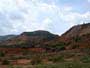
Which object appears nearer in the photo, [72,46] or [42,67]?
[42,67]

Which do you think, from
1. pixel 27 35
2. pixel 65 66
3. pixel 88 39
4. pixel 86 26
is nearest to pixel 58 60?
pixel 65 66

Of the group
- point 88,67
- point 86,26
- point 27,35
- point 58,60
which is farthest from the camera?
point 27,35

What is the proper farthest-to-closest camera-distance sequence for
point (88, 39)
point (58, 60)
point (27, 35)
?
point (27, 35) < point (88, 39) < point (58, 60)

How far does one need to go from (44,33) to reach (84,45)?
62.1m

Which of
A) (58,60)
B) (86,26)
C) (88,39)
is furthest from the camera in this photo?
(86,26)

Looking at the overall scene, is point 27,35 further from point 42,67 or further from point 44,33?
point 42,67

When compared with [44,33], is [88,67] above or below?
below

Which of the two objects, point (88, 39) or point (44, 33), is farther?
point (44, 33)

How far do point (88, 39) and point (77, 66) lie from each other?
130 ft

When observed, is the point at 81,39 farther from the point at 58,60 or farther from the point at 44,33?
the point at 44,33

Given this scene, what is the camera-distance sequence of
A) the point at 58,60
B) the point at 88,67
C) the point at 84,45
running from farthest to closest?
the point at 84,45 → the point at 58,60 → the point at 88,67

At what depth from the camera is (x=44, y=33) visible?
11712 centimetres

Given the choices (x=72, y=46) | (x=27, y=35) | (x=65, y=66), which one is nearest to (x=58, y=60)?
(x=65, y=66)

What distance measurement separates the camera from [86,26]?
3211 inches
